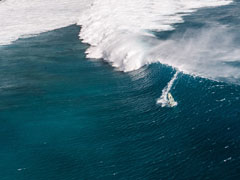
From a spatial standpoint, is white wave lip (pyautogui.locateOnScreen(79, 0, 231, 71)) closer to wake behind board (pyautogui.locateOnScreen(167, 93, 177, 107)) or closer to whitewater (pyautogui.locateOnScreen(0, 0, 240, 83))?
whitewater (pyautogui.locateOnScreen(0, 0, 240, 83))

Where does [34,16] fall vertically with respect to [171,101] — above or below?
above

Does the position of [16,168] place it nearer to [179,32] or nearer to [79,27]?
[179,32]

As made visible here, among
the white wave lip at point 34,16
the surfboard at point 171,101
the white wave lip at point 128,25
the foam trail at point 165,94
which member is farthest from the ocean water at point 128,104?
the white wave lip at point 34,16

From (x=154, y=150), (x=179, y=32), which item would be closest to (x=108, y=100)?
(x=154, y=150)

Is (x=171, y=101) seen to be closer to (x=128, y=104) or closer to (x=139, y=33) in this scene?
(x=128, y=104)

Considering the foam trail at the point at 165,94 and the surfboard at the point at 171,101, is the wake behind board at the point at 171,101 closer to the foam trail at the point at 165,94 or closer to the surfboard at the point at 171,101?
the surfboard at the point at 171,101

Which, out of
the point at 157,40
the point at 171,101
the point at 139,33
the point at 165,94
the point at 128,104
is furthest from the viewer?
the point at 139,33

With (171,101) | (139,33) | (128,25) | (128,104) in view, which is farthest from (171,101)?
(128,25)
